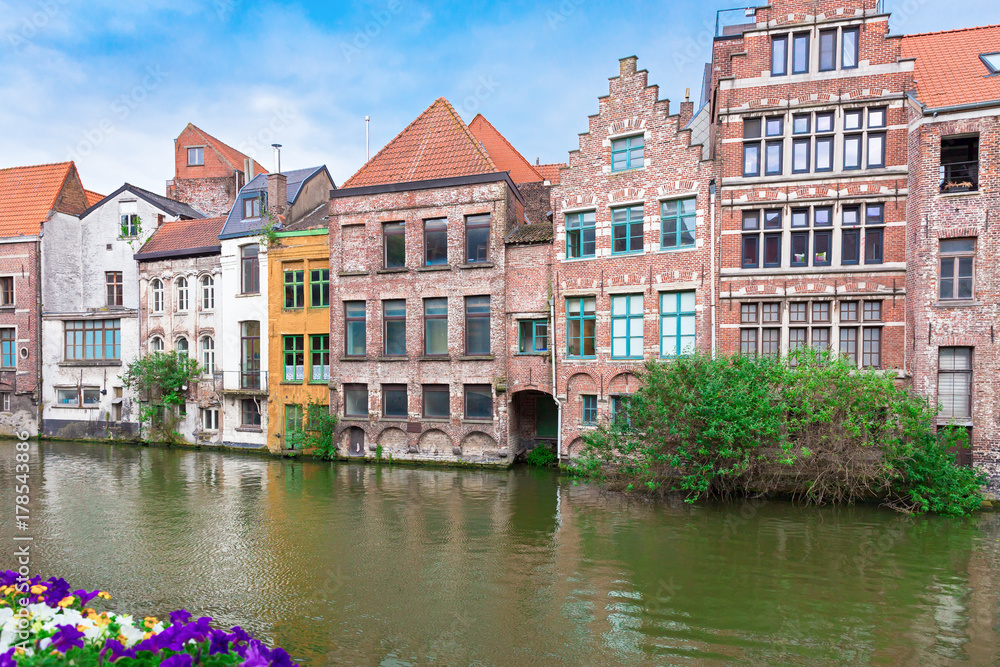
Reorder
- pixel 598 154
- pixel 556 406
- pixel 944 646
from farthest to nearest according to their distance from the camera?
pixel 556 406 → pixel 598 154 → pixel 944 646

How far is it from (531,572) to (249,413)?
1764 cm

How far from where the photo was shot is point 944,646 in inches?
312

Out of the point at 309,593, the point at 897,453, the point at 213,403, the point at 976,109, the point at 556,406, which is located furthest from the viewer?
the point at 213,403

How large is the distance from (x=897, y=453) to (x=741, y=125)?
9.78 meters

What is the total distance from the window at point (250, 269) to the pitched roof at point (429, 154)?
518 centimetres

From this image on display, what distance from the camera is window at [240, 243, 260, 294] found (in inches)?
948

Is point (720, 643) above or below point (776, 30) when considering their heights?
below

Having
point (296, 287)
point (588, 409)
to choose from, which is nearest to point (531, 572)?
point (588, 409)

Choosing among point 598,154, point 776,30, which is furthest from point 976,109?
point 598,154

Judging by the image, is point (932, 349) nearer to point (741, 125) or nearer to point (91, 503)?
point (741, 125)

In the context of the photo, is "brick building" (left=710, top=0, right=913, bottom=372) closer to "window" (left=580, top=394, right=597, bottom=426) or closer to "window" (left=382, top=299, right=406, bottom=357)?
"window" (left=580, top=394, right=597, bottom=426)

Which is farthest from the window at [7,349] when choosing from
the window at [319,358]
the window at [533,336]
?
the window at [533,336]

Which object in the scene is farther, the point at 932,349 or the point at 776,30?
the point at 776,30

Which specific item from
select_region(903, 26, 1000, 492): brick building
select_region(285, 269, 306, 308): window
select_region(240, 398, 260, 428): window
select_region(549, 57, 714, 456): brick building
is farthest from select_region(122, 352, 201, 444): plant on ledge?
select_region(903, 26, 1000, 492): brick building
